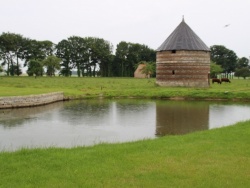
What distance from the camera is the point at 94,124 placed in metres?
16.4

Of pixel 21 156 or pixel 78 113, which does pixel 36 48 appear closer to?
pixel 78 113

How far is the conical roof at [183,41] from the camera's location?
122 ft

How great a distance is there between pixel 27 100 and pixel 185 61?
19.9 metres

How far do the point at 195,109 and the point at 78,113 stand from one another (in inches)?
323

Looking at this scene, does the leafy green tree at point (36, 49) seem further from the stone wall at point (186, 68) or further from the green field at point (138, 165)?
the green field at point (138, 165)

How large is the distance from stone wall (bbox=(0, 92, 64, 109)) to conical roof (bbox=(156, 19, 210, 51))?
645 inches

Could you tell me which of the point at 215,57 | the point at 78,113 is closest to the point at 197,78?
the point at 78,113

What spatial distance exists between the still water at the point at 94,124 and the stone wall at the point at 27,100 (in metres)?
0.81

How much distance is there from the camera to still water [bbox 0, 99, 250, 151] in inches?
500

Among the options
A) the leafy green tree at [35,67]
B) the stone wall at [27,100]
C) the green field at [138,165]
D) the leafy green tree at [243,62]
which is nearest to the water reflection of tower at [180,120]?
the green field at [138,165]

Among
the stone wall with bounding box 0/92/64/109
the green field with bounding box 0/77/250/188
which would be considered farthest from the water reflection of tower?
the stone wall with bounding box 0/92/64/109

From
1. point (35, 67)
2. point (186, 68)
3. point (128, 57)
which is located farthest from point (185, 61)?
point (128, 57)

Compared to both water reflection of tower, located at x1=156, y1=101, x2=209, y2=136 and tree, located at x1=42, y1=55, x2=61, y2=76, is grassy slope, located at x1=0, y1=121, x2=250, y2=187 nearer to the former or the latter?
water reflection of tower, located at x1=156, y1=101, x2=209, y2=136

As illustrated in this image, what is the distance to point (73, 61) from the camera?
8212 cm
